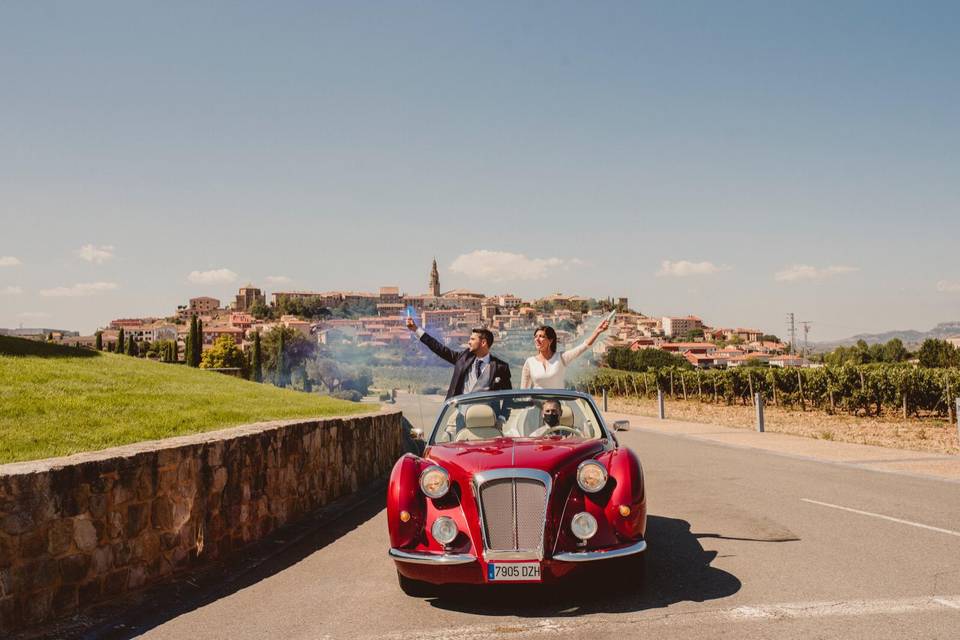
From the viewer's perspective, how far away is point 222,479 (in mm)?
6906

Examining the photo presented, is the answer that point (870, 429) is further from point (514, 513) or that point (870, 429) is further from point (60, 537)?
point (60, 537)

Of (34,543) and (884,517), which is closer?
(34,543)

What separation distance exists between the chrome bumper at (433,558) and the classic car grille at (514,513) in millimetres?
170

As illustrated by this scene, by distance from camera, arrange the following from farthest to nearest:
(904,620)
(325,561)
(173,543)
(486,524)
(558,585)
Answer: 1. (325,561)
2. (173,543)
3. (558,585)
4. (486,524)
5. (904,620)

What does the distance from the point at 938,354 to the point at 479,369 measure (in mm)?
116064

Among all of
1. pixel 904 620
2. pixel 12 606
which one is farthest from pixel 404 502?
pixel 904 620

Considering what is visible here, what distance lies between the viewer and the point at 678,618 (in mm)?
4664

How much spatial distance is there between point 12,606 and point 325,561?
8.84 feet

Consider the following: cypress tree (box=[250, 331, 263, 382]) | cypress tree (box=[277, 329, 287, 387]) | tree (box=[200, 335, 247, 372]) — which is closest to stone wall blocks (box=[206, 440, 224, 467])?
cypress tree (box=[250, 331, 263, 382])

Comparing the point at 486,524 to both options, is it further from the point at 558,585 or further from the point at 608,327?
the point at 608,327

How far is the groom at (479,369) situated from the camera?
27.2 ft

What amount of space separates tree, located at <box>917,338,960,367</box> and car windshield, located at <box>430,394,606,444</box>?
109m

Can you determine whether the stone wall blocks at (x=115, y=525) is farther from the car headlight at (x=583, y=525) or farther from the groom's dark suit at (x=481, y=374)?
the groom's dark suit at (x=481, y=374)

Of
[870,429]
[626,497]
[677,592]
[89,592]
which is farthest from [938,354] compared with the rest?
[89,592]
